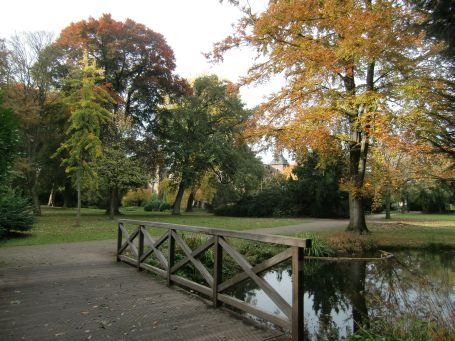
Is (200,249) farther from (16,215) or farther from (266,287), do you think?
(16,215)

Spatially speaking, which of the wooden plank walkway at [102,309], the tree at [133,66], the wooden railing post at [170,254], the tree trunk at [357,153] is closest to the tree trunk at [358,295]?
the wooden plank walkway at [102,309]

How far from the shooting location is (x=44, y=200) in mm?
54531

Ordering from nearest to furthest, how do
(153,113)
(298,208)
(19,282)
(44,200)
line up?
1. (19,282)
2. (153,113)
3. (298,208)
4. (44,200)

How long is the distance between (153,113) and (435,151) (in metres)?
27.9

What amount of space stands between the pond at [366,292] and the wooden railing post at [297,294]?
806 millimetres

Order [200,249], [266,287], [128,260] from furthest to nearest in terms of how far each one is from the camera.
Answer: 1. [128,260]
2. [200,249]
3. [266,287]

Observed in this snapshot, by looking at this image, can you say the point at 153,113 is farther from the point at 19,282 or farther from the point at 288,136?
the point at 19,282

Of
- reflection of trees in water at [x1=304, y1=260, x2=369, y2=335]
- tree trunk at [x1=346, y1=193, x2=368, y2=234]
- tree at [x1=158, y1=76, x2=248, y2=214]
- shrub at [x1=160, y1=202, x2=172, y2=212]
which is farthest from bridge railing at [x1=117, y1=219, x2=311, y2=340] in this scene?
shrub at [x1=160, y1=202, x2=172, y2=212]

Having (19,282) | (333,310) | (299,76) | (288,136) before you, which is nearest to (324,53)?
(299,76)

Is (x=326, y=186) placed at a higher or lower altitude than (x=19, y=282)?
higher

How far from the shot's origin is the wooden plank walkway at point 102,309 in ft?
14.2

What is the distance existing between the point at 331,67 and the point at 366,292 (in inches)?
343

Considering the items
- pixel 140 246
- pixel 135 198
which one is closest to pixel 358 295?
A: pixel 140 246

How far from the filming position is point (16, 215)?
1355 centimetres
